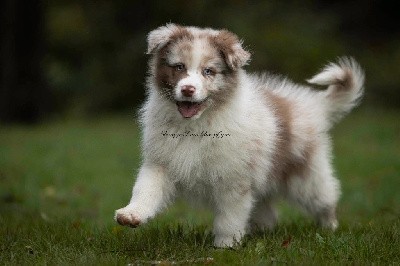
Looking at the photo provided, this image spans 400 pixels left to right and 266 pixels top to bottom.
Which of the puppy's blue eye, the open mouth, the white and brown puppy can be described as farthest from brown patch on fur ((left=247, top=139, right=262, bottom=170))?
the puppy's blue eye

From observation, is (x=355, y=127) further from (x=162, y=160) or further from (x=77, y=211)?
(x=162, y=160)

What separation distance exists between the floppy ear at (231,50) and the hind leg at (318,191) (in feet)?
4.47

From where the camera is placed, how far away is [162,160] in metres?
4.80

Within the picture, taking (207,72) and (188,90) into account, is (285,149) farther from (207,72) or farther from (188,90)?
(188,90)

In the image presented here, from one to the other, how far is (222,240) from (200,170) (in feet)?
1.75

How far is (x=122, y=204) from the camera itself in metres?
7.91

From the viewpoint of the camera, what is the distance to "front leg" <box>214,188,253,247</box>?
4.80m

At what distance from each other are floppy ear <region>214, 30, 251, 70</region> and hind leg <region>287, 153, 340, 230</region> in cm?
136

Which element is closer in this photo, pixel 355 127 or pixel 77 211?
pixel 77 211

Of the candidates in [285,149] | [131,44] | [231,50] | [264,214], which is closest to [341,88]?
[285,149]

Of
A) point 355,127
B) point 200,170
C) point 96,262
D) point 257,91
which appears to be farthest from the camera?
point 355,127

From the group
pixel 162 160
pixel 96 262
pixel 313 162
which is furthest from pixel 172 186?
pixel 313 162

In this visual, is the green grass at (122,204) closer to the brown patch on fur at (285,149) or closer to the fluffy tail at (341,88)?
the brown patch on fur at (285,149)

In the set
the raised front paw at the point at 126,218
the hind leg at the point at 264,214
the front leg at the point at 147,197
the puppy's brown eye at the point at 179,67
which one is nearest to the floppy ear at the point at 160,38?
the puppy's brown eye at the point at 179,67
